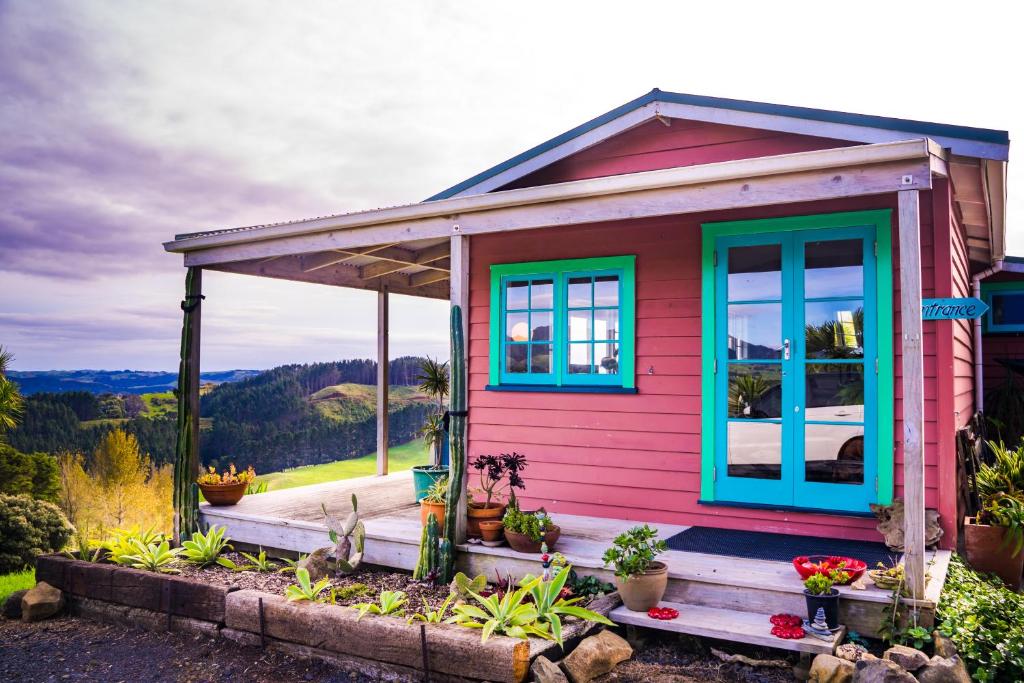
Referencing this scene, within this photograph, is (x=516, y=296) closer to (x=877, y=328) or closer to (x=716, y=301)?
(x=716, y=301)

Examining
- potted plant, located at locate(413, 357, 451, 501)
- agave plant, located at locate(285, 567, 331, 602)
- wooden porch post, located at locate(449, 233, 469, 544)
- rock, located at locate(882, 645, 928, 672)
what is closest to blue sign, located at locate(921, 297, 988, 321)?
rock, located at locate(882, 645, 928, 672)

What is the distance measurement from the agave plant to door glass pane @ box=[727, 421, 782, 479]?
10.1ft

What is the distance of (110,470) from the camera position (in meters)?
11.0

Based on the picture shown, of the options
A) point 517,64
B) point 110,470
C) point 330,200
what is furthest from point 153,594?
point 330,200

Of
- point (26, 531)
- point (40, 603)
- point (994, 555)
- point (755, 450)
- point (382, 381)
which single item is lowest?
point (26, 531)

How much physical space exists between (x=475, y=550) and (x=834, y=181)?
10.5 feet

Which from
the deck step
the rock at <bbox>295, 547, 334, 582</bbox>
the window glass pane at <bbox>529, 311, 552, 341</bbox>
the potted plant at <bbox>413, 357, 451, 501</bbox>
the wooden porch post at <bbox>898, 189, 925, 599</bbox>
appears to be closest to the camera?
the deck step

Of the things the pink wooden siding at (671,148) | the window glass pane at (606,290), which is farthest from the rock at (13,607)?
the pink wooden siding at (671,148)

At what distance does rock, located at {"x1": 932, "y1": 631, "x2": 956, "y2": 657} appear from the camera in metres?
3.43

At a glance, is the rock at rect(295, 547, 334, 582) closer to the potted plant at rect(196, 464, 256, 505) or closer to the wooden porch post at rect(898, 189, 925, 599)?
the potted plant at rect(196, 464, 256, 505)

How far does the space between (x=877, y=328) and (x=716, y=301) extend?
44.5 inches

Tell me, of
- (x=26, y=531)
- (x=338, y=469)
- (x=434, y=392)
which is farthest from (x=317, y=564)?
(x=338, y=469)

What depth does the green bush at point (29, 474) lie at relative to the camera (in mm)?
10039

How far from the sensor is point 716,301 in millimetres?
5598
